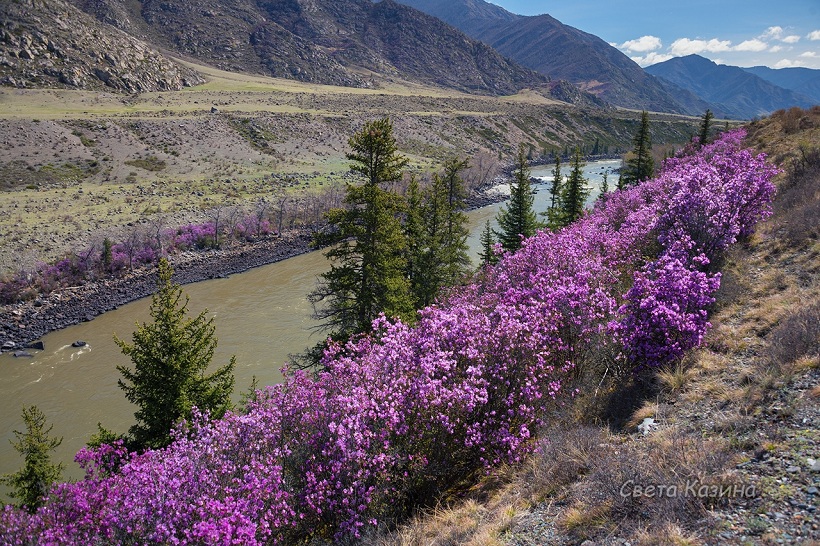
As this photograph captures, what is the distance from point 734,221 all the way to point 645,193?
853cm

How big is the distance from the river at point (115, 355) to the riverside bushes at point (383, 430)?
→ 1416cm

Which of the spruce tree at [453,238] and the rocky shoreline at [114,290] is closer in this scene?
the spruce tree at [453,238]

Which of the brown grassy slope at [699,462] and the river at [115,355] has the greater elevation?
the brown grassy slope at [699,462]

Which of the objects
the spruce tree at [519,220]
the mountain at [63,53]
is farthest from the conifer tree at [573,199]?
the mountain at [63,53]

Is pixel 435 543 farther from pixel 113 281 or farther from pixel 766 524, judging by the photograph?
pixel 113 281

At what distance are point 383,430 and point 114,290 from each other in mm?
36663

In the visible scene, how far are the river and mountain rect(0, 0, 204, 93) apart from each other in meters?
76.1

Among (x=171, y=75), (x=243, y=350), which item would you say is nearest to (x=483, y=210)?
(x=243, y=350)

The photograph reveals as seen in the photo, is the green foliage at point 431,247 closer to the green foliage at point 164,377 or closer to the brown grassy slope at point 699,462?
the green foliage at point 164,377

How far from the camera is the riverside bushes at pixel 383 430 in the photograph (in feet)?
23.1

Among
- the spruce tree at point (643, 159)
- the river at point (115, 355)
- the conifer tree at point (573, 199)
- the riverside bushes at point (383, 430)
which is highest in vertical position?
the spruce tree at point (643, 159)

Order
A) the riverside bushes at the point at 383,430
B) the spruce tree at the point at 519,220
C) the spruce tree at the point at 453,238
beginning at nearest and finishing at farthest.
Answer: the riverside bushes at the point at 383,430 < the spruce tree at the point at 453,238 < the spruce tree at the point at 519,220

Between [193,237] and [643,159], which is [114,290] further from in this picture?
[643,159]

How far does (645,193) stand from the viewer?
68.5 ft
